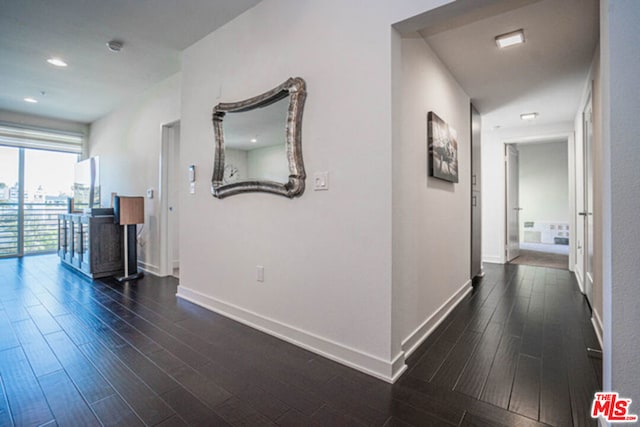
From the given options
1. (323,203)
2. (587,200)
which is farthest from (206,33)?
(587,200)

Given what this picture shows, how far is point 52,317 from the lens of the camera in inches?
101

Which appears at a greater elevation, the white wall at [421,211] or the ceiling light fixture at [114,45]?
the ceiling light fixture at [114,45]

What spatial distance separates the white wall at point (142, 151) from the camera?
400cm

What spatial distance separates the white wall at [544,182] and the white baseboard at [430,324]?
21.3 feet

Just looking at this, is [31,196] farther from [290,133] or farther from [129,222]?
[290,133]

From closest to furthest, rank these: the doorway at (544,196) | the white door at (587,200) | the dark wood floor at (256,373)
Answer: the dark wood floor at (256,373) < the white door at (587,200) < the doorway at (544,196)

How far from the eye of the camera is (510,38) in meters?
2.38

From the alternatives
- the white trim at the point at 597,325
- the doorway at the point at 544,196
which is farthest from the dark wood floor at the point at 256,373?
the doorway at the point at 544,196

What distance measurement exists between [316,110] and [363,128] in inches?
16.1

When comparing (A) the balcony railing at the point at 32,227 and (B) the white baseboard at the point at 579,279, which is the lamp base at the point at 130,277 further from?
(B) the white baseboard at the point at 579,279

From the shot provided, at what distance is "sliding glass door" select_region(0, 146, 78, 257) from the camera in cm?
529

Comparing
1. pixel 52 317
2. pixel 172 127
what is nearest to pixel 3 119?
pixel 172 127

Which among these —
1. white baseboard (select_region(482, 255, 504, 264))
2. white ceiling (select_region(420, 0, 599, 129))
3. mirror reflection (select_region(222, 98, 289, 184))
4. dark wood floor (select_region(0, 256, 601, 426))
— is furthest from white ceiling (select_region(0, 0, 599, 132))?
white baseboard (select_region(482, 255, 504, 264))

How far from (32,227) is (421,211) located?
698cm
